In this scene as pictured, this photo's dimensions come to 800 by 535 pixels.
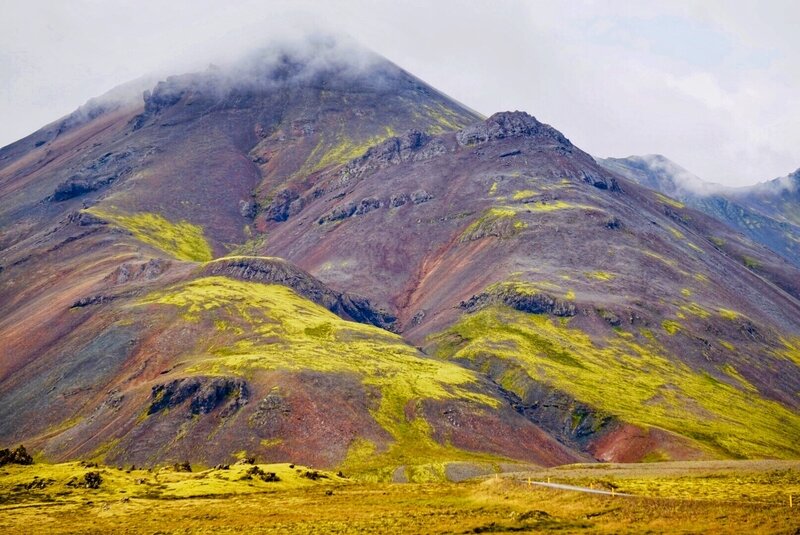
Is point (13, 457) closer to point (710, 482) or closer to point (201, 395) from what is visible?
point (201, 395)

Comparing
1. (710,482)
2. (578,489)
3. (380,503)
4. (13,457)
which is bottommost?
(13,457)

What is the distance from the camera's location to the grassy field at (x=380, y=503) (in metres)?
66.6

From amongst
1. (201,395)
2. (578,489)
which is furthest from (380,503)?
(201,395)

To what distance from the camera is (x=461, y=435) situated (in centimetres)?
17412

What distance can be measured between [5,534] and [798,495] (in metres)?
76.6

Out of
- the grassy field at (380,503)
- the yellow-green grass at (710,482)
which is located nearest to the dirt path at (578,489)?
the grassy field at (380,503)

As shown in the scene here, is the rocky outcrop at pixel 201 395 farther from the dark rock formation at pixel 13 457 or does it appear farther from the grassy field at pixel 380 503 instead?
the grassy field at pixel 380 503

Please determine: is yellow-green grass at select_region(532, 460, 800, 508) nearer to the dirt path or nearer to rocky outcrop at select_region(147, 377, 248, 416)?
the dirt path

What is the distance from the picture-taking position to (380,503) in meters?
88.1

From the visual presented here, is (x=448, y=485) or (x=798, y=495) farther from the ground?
(x=798, y=495)

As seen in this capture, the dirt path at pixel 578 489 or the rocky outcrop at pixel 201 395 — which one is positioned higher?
the dirt path at pixel 578 489

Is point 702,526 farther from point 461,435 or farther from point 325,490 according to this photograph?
point 461,435

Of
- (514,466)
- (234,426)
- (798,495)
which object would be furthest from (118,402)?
(798,495)

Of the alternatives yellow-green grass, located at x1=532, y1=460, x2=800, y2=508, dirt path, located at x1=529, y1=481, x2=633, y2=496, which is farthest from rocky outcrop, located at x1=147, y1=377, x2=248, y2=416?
dirt path, located at x1=529, y1=481, x2=633, y2=496
